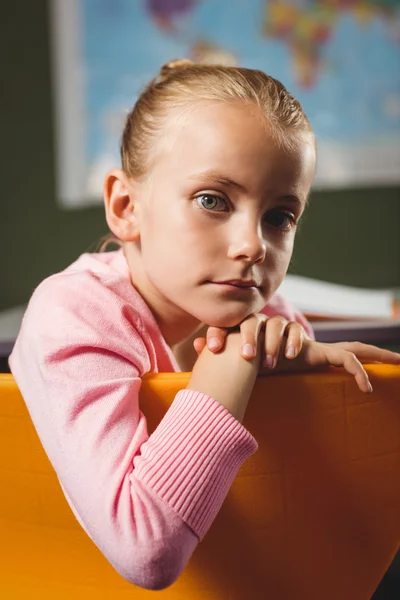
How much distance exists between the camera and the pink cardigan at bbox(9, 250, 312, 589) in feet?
1.63

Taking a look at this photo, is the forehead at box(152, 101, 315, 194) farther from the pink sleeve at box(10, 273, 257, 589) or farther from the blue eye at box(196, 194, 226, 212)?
the pink sleeve at box(10, 273, 257, 589)

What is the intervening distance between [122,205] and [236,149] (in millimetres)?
211

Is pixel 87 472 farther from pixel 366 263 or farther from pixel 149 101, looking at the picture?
pixel 366 263

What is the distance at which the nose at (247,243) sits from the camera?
24.7 inches

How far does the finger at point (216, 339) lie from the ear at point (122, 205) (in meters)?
0.20

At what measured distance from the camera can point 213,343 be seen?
1.98ft

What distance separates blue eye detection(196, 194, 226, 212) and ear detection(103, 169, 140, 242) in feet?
0.45

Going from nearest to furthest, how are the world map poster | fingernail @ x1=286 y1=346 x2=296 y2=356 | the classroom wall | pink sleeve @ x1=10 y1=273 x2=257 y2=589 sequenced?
1. pink sleeve @ x1=10 y1=273 x2=257 y2=589
2. fingernail @ x1=286 y1=346 x2=296 y2=356
3. the world map poster
4. the classroom wall

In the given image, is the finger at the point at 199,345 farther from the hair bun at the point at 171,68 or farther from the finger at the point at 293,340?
the hair bun at the point at 171,68

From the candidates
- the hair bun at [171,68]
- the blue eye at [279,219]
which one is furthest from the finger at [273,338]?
the hair bun at [171,68]

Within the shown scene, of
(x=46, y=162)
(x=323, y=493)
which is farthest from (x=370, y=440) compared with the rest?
(x=46, y=162)

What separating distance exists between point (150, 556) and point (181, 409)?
113 mm

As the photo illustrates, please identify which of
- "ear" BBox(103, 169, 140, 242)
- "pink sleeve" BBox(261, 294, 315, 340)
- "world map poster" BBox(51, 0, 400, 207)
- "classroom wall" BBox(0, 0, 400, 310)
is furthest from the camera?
"classroom wall" BBox(0, 0, 400, 310)

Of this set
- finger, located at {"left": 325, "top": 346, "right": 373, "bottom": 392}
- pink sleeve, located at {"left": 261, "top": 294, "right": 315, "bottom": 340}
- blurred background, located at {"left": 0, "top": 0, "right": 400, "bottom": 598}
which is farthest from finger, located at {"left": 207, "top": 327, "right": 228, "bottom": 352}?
blurred background, located at {"left": 0, "top": 0, "right": 400, "bottom": 598}
